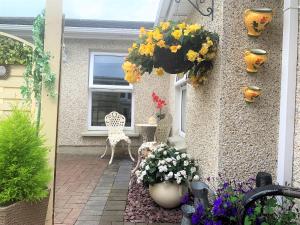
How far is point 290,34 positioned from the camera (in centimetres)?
263

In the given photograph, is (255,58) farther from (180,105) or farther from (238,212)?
(180,105)

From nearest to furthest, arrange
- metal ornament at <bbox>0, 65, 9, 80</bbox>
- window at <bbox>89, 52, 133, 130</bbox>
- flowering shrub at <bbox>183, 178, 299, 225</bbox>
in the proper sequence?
flowering shrub at <bbox>183, 178, 299, 225</bbox> < metal ornament at <bbox>0, 65, 9, 80</bbox> < window at <bbox>89, 52, 133, 130</bbox>

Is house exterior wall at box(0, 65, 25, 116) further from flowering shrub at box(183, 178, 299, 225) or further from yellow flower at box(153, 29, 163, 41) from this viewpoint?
flowering shrub at box(183, 178, 299, 225)

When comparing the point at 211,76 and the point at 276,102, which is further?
the point at 211,76

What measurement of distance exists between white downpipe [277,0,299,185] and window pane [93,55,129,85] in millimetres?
5814

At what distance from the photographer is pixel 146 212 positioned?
3.76 metres

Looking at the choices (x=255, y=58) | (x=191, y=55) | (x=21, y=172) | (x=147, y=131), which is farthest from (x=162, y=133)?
(x=21, y=172)

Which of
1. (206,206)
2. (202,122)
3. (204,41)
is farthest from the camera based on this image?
(202,122)

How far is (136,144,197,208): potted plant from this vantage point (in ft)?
12.2

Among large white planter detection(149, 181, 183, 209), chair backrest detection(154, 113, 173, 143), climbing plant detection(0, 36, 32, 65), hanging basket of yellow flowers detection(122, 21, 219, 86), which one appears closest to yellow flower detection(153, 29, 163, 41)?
hanging basket of yellow flowers detection(122, 21, 219, 86)

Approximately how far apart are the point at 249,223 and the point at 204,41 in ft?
5.44

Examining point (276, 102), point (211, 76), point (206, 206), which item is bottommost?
point (206, 206)

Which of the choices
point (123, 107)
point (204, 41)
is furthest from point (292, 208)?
point (123, 107)

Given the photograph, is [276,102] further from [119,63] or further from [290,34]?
[119,63]
